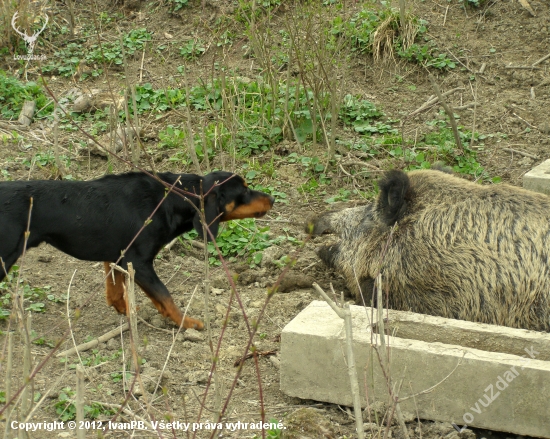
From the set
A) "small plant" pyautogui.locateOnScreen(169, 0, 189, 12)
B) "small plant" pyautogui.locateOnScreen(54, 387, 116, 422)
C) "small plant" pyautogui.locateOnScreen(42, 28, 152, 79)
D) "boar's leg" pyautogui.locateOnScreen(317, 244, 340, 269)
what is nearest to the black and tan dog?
"boar's leg" pyautogui.locateOnScreen(317, 244, 340, 269)

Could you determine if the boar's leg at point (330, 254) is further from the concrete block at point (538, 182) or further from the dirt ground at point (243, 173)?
the concrete block at point (538, 182)

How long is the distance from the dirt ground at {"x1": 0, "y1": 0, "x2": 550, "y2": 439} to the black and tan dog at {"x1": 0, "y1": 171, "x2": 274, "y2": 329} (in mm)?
293

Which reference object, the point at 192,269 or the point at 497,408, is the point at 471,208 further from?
the point at 192,269

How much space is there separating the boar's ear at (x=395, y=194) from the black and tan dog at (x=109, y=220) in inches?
44.7

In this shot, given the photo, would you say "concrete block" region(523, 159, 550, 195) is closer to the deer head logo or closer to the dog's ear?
the dog's ear

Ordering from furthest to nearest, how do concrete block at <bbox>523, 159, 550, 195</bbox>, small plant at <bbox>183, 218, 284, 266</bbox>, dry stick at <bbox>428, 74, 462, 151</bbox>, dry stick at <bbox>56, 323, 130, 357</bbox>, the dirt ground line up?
dry stick at <bbox>428, 74, 462, 151</bbox>
small plant at <bbox>183, 218, 284, 266</bbox>
concrete block at <bbox>523, 159, 550, 195</bbox>
dry stick at <bbox>56, 323, 130, 357</bbox>
the dirt ground

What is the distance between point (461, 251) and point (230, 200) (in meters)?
1.74

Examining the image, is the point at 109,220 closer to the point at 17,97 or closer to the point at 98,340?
the point at 98,340

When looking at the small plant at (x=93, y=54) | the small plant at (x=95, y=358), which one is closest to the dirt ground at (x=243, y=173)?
the small plant at (x=95, y=358)

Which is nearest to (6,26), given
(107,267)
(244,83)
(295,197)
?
(244,83)

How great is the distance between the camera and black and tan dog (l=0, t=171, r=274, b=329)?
484 cm

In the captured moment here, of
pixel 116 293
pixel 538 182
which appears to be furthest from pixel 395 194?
pixel 116 293

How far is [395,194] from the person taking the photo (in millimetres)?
5012

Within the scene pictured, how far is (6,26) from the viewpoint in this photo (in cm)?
951
